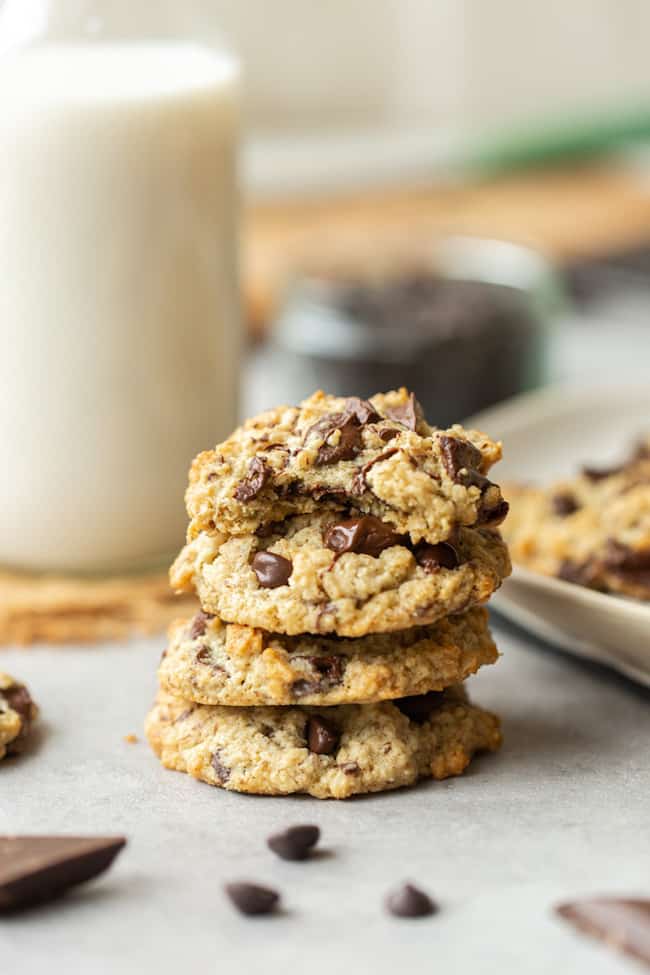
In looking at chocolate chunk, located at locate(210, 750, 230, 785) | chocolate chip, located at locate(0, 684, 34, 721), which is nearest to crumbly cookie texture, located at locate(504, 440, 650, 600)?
chocolate chunk, located at locate(210, 750, 230, 785)

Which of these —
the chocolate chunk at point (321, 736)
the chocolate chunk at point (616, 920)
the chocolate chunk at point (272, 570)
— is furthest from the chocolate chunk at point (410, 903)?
the chocolate chunk at point (272, 570)

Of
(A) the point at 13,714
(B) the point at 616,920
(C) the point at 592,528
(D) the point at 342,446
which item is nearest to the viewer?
(B) the point at 616,920

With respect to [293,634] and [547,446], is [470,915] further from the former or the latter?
[547,446]

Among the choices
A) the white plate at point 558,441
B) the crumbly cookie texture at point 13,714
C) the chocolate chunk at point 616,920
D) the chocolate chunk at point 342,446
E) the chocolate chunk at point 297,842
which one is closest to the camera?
the chocolate chunk at point 616,920

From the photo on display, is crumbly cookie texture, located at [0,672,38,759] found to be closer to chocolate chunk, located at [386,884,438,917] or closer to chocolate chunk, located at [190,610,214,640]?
chocolate chunk, located at [190,610,214,640]

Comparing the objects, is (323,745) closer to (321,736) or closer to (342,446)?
(321,736)

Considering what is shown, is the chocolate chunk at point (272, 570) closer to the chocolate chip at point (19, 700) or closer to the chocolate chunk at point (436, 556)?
the chocolate chunk at point (436, 556)

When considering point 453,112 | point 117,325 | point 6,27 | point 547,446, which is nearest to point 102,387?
point 117,325

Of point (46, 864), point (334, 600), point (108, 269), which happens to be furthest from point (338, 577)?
point (108, 269)
